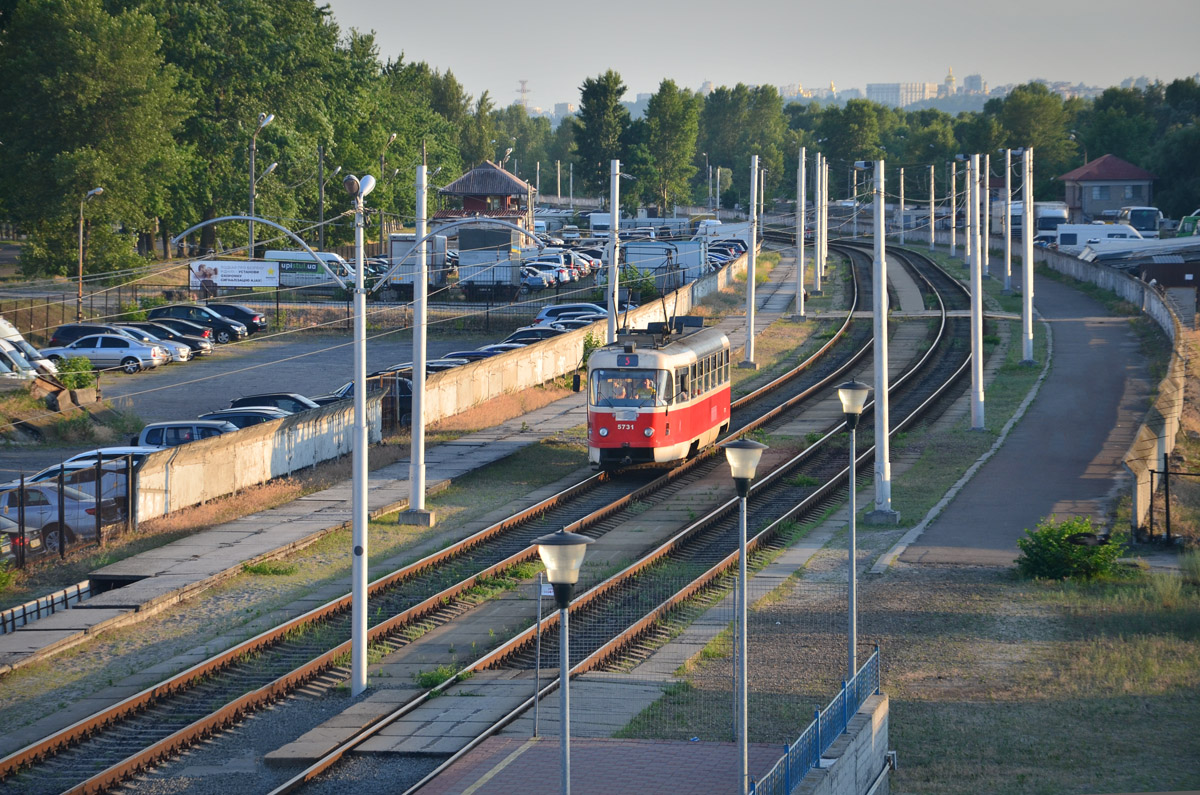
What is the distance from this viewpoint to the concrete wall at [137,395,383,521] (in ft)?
88.7

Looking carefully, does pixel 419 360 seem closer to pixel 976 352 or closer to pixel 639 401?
pixel 639 401

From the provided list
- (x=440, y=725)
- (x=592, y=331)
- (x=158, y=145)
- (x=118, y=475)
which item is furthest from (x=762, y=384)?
(x=158, y=145)

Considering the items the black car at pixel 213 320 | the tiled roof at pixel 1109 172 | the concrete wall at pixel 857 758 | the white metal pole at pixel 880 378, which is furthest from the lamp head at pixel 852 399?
the tiled roof at pixel 1109 172

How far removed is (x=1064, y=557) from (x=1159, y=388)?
20.5m

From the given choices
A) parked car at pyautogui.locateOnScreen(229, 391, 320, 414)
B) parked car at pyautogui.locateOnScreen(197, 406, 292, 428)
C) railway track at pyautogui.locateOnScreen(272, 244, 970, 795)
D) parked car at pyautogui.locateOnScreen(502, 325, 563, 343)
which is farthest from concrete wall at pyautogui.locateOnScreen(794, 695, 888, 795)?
parked car at pyautogui.locateOnScreen(502, 325, 563, 343)

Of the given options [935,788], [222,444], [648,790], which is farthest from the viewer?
[222,444]

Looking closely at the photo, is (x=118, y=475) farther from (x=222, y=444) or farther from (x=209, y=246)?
(x=209, y=246)

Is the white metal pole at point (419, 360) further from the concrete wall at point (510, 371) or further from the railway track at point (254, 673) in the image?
the concrete wall at point (510, 371)

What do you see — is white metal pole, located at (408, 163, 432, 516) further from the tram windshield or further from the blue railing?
the blue railing

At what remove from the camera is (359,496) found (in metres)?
18.7

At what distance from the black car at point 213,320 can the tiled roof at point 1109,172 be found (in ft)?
303

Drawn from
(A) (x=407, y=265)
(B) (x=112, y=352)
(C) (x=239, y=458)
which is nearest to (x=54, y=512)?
(C) (x=239, y=458)

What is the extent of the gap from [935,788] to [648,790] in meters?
3.31

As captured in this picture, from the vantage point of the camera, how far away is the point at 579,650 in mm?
19359
